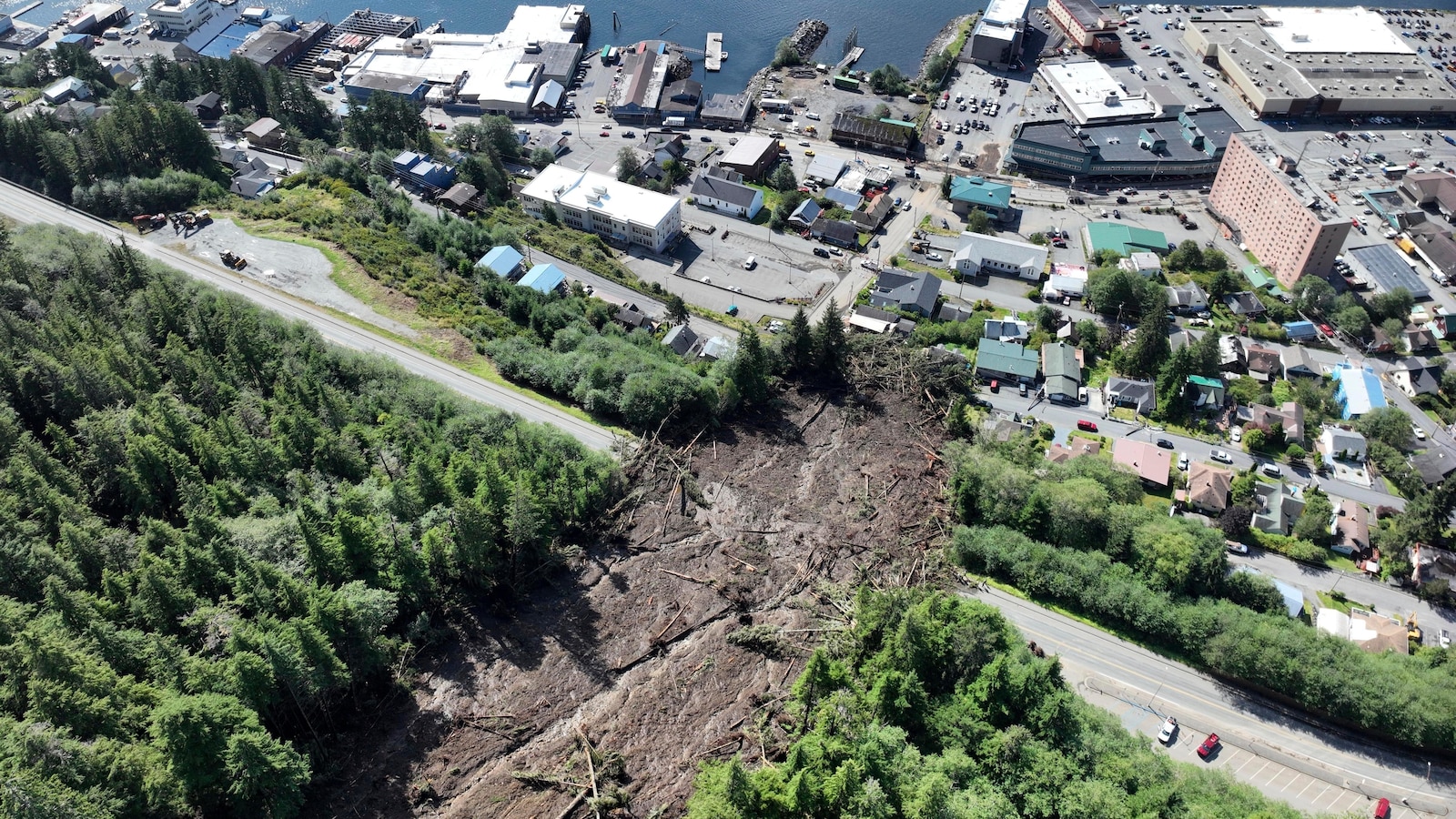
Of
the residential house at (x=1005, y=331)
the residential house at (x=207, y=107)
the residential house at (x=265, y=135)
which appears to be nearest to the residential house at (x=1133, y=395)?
the residential house at (x=1005, y=331)

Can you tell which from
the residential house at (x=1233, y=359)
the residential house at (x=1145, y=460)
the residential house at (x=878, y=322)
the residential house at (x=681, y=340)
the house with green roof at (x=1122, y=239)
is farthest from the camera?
the house with green roof at (x=1122, y=239)

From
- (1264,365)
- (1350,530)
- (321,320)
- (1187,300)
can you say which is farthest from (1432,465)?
(321,320)

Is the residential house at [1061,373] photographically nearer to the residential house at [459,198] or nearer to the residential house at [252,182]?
the residential house at [459,198]

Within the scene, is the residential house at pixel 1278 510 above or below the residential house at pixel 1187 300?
below

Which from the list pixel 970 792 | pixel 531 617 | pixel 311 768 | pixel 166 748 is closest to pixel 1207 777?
pixel 970 792

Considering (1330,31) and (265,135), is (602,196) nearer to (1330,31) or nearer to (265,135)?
(265,135)

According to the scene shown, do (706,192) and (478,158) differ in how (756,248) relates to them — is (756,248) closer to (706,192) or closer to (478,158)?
(706,192)
